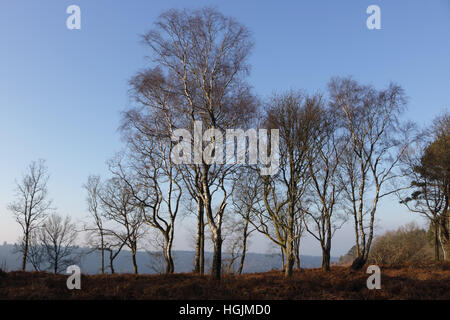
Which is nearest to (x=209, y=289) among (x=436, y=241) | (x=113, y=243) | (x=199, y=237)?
(x=199, y=237)

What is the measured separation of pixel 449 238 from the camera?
24984mm

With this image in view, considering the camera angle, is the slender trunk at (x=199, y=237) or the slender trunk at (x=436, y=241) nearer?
the slender trunk at (x=199, y=237)

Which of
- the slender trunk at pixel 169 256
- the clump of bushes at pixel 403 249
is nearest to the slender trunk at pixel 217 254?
the slender trunk at pixel 169 256

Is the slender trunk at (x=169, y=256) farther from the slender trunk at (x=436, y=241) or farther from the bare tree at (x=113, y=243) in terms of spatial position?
the slender trunk at (x=436, y=241)

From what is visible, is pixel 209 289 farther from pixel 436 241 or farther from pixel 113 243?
pixel 436 241

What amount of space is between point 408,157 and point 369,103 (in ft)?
29.0

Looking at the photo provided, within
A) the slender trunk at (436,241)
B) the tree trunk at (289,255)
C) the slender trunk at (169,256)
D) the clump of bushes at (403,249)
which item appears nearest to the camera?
the tree trunk at (289,255)

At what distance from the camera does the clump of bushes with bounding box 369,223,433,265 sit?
28.6 meters

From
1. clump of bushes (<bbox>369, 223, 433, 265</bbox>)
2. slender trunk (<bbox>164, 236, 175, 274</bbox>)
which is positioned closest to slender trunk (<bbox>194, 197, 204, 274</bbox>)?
slender trunk (<bbox>164, 236, 175, 274</bbox>)

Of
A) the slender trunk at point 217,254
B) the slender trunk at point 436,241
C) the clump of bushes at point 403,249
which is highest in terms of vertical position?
the slender trunk at point 217,254

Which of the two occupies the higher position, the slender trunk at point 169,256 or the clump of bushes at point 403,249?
the slender trunk at point 169,256

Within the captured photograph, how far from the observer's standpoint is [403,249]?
30.4 m

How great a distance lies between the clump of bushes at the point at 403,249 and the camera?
2862cm

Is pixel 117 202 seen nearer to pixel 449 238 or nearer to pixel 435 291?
pixel 435 291
